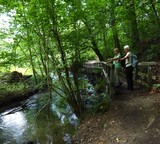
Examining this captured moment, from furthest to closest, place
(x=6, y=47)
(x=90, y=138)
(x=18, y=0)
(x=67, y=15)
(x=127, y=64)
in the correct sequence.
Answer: (x=6, y=47), (x=127, y=64), (x=67, y=15), (x=18, y=0), (x=90, y=138)

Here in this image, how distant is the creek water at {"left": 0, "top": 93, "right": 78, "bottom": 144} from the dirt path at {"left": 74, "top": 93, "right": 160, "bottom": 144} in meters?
1.34

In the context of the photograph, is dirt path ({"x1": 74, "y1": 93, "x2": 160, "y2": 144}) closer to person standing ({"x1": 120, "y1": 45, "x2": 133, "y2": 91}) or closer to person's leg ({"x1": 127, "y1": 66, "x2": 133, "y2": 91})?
person's leg ({"x1": 127, "y1": 66, "x2": 133, "y2": 91})

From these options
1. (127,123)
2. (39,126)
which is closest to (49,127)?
(39,126)

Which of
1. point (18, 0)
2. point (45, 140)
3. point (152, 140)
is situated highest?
point (18, 0)

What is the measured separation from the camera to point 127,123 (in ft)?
21.8

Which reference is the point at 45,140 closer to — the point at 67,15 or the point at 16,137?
the point at 16,137

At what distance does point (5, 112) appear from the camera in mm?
13781

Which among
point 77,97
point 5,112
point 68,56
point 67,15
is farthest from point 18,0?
point 5,112

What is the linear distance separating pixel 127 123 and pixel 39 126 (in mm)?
5289

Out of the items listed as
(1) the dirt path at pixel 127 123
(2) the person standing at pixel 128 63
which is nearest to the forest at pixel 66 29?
(2) the person standing at pixel 128 63

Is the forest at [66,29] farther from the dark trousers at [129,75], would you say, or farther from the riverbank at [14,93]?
the riverbank at [14,93]

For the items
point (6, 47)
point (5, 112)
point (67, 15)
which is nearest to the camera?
point (67, 15)

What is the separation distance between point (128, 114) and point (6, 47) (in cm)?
1304

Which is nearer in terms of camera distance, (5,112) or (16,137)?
(16,137)
